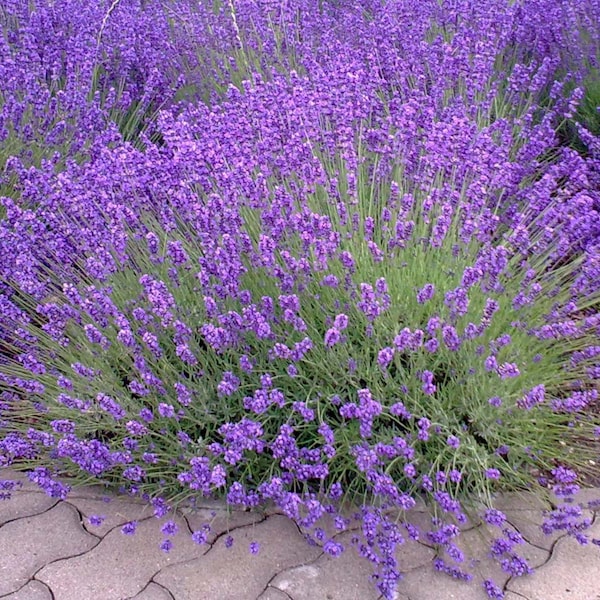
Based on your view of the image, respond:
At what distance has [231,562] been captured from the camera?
222cm

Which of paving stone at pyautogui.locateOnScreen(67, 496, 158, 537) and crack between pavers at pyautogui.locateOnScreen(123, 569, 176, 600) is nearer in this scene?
crack between pavers at pyautogui.locateOnScreen(123, 569, 176, 600)

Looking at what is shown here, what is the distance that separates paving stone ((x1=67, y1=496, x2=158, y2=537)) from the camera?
7.78ft

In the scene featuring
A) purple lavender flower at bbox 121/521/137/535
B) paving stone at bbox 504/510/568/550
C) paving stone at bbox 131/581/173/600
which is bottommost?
paving stone at bbox 131/581/173/600

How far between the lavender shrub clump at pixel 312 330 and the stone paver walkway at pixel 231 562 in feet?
0.17

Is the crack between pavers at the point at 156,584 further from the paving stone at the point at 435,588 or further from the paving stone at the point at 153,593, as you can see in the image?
the paving stone at the point at 435,588

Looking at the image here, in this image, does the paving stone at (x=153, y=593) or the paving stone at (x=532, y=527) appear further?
the paving stone at (x=532, y=527)

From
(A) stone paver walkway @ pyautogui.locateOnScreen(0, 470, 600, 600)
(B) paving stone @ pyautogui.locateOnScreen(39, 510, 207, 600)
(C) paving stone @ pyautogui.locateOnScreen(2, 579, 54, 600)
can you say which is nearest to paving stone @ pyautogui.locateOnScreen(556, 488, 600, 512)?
(A) stone paver walkway @ pyautogui.locateOnScreen(0, 470, 600, 600)

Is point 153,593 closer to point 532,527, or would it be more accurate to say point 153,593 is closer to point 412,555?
point 412,555

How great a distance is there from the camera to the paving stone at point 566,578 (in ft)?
6.83

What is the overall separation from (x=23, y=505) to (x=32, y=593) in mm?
409

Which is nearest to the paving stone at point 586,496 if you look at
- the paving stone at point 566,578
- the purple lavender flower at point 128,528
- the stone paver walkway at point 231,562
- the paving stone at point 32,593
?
the stone paver walkway at point 231,562

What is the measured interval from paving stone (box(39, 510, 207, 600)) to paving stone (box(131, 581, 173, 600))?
0.05 feet

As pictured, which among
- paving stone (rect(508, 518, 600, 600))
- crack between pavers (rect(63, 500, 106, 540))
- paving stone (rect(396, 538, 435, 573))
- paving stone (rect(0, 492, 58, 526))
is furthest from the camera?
paving stone (rect(0, 492, 58, 526))

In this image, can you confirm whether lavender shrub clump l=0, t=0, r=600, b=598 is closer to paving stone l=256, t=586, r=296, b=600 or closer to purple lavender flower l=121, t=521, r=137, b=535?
purple lavender flower l=121, t=521, r=137, b=535
